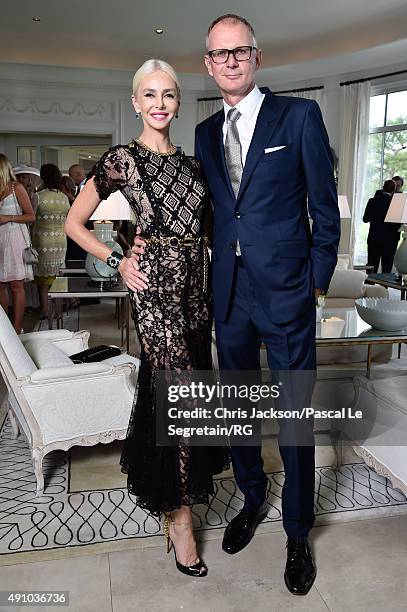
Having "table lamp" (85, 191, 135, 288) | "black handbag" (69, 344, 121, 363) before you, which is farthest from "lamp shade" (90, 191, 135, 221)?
"black handbag" (69, 344, 121, 363)

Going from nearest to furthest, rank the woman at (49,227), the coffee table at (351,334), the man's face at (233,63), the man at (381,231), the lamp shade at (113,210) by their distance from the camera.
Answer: the man's face at (233,63), the coffee table at (351,334), the lamp shade at (113,210), the woman at (49,227), the man at (381,231)

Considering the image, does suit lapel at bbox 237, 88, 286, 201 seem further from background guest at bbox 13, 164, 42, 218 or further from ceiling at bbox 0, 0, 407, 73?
ceiling at bbox 0, 0, 407, 73

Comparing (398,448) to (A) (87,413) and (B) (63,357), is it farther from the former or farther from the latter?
(B) (63,357)

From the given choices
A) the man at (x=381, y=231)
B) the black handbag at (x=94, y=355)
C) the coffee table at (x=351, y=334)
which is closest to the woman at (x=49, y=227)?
the black handbag at (x=94, y=355)

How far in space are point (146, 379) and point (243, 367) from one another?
0.35 metres

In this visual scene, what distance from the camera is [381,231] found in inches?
342

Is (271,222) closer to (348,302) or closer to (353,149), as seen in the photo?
(348,302)

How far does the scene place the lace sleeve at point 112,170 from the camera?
1.85m

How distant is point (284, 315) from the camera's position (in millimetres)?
1907

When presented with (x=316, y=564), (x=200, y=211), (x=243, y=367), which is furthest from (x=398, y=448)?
(x=200, y=211)

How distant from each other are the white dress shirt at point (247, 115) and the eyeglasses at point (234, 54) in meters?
0.12

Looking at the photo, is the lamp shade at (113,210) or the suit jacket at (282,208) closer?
the suit jacket at (282,208)

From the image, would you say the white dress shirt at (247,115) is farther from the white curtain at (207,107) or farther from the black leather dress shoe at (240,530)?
the white curtain at (207,107)

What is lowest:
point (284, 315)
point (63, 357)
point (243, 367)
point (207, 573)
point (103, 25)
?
point (207, 573)
